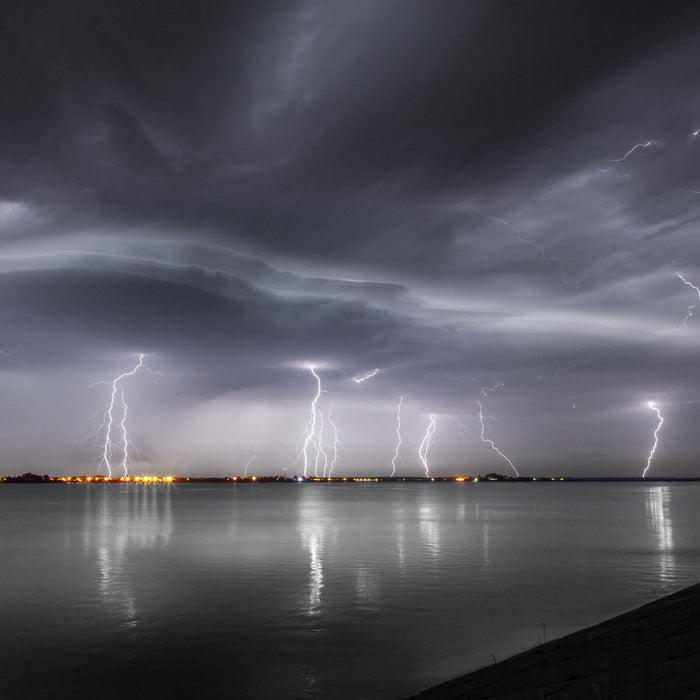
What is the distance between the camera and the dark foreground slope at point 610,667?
7328 millimetres

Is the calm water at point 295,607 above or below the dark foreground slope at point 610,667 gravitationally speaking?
below

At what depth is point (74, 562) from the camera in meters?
29.7

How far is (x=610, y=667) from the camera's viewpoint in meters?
8.77

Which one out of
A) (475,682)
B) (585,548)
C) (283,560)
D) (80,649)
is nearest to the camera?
(475,682)

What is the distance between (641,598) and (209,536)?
1090 inches

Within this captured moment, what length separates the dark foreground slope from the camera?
24.0 ft

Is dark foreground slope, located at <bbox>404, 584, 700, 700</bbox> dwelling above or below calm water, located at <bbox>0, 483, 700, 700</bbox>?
above

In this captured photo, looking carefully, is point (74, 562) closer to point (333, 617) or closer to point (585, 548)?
point (333, 617)

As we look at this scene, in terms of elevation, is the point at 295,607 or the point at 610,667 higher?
the point at 610,667

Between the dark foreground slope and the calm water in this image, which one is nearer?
the dark foreground slope

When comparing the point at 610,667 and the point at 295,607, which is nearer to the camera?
the point at 610,667

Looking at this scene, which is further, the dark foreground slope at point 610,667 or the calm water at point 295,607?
the calm water at point 295,607

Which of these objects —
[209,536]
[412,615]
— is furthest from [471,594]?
[209,536]

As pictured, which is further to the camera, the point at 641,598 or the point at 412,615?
the point at 641,598
